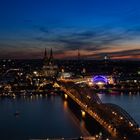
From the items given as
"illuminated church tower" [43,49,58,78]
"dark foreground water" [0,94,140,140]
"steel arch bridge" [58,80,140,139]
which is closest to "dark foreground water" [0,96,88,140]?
"dark foreground water" [0,94,140,140]

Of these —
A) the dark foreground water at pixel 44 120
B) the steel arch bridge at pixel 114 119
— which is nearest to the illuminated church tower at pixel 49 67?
the dark foreground water at pixel 44 120

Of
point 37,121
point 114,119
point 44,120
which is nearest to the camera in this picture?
point 114,119

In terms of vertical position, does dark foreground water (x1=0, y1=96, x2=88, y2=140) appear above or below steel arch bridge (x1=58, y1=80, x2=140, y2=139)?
below

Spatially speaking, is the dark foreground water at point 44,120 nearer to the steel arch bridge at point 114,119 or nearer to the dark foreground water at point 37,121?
the dark foreground water at point 37,121

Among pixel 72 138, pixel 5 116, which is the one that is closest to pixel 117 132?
pixel 72 138

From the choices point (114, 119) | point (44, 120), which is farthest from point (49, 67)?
point (114, 119)

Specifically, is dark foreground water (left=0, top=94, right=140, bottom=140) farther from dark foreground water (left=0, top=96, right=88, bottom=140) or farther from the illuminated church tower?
the illuminated church tower

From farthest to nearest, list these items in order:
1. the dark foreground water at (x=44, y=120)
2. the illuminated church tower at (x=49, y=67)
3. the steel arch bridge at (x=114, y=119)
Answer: the illuminated church tower at (x=49, y=67), the dark foreground water at (x=44, y=120), the steel arch bridge at (x=114, y=119)

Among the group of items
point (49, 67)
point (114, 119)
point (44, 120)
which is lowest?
point (44, 120)

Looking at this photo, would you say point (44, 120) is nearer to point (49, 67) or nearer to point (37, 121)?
point (37, 121)

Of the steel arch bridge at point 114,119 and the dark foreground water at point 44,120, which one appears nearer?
the steel arch bridge at point 114,119

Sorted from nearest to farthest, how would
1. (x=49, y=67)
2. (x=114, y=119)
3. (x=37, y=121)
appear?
(x=114, y=119) < (x=37, y=121) < (x=49, y=67)

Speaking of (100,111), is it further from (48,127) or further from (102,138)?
(102,138)
